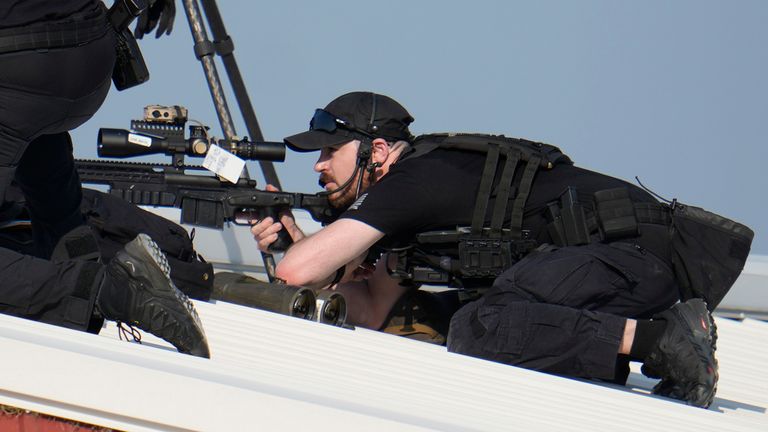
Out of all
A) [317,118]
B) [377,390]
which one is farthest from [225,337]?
[317,118]

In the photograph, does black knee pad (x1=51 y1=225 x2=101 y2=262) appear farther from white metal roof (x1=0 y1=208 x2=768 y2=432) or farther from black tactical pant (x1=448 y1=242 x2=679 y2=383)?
black tactical pant (x1=448 y1=242 x2=679 y2=383)

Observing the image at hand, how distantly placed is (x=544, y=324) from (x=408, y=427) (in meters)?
1.42

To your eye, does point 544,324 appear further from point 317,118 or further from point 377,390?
point 317,118

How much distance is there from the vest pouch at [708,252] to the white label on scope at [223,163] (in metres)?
1.67

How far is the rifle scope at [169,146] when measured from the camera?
4.52 m

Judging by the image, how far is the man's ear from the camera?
4.29 m

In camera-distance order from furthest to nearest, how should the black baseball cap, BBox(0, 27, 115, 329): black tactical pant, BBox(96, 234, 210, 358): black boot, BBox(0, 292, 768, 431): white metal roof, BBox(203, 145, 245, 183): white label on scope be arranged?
BBox(203, 145, 245, 183): white label on scope, the black baseball cap, BBox(0, 27, 115, 329): black tactical pant, BBox(96, 234, 210, 358): black boot, BBox(0, 292, 768, 431): white metal roof

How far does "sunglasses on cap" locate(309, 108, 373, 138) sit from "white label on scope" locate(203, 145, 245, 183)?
395 mm

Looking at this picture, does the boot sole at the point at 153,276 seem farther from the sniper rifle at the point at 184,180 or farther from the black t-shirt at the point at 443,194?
the sniper rifle at the point at 184,180

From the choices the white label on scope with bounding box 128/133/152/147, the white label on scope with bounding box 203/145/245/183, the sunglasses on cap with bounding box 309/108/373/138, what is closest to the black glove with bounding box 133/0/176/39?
the white label on scope with bounding box 128/133/152/147

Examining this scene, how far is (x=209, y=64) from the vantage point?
5.98 m

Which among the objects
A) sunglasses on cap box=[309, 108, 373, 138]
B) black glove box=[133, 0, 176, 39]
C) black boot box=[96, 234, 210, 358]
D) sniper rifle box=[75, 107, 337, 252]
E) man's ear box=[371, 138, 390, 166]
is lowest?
black boot box=[96, 234, 210, 358]

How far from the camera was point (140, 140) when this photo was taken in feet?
15.0

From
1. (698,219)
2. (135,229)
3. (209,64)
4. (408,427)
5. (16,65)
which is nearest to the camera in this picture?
(408,427)
